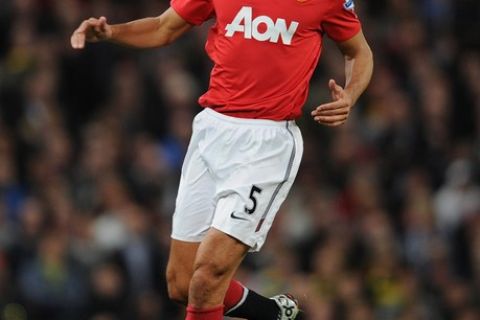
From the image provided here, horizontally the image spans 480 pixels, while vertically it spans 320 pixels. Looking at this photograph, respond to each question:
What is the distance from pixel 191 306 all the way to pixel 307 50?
1.51 meters

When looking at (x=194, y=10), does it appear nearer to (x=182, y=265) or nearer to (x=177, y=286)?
(x=182, y=265)

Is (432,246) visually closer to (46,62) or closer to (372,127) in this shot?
(372,127)

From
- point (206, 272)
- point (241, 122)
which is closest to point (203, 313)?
point (206, 272)

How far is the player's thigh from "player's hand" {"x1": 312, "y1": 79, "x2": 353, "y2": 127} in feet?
3.65

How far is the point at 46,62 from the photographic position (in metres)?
15.9

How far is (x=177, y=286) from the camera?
9.00 metres

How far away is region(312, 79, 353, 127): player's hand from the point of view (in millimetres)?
8312

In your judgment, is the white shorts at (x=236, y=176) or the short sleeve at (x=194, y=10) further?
the short sleeve at (x=194, y=10)

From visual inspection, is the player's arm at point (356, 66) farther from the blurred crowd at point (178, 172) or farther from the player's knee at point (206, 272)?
the blurred crowd at point (178, 172)

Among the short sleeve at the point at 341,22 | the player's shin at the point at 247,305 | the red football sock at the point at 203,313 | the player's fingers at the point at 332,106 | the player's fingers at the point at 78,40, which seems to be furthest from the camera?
the player's shin at the point at 247,305

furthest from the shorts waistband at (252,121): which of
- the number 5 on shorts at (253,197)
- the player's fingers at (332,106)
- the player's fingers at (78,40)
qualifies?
the player's fingers at (78,40)

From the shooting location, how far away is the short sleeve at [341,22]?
8734mm

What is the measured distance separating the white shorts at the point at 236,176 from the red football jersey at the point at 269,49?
9 centimetres

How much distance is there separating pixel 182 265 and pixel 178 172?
20.3 feet
